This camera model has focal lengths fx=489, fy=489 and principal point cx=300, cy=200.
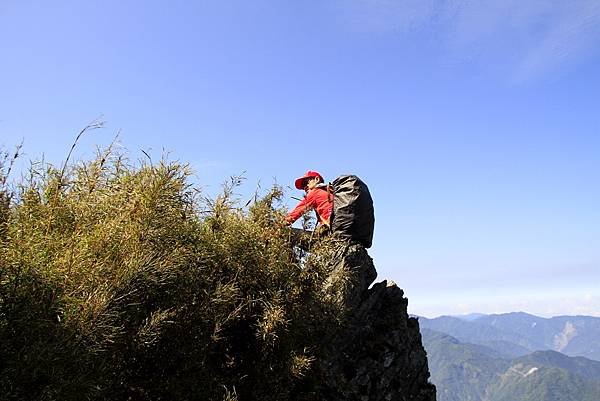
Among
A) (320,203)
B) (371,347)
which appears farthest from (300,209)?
(371,347)

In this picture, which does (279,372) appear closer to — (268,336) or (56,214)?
(268,336)

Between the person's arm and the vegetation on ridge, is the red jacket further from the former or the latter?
the vegetation on ridge

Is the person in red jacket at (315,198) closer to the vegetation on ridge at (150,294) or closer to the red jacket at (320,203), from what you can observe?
the red jacket at (320,203)

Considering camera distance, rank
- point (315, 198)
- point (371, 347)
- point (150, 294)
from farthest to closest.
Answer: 1. point (371, 347)
2. point (315, 198)
3. point (150, 294)

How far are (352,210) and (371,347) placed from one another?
3.35 m

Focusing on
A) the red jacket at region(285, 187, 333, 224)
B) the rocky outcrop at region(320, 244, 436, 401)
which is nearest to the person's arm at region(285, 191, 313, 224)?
the red jacket at region(285, 187, 333, 224)

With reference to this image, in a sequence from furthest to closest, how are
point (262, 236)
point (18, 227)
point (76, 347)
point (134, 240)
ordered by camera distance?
point (262, 236) < point (134, 240) < point (18, 227) < point (76, 347)

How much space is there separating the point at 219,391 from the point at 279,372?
1083mm

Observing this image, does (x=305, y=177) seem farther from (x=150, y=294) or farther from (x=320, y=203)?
(x=150, y=294)

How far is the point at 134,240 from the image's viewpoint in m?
6.29

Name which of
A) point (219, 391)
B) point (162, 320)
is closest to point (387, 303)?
point (219, 391)

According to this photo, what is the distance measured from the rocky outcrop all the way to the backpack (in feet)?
1.12

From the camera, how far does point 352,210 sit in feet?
35.6

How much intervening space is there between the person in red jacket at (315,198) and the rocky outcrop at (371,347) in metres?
0.90
